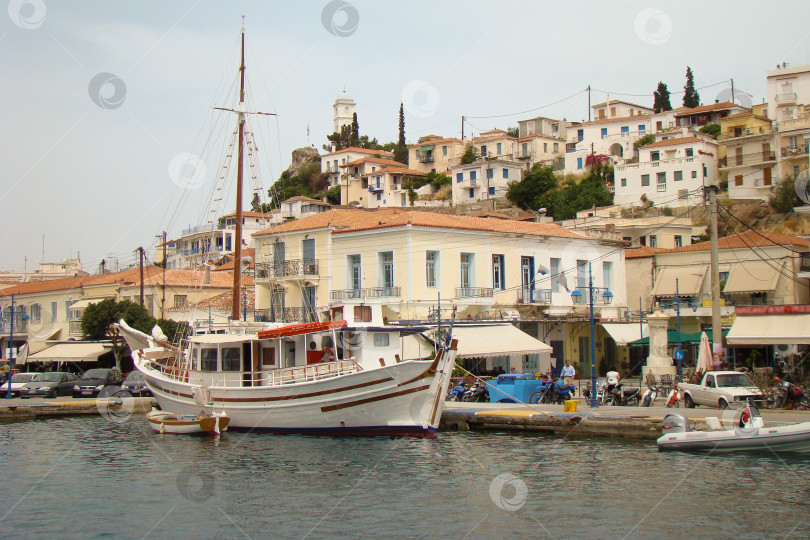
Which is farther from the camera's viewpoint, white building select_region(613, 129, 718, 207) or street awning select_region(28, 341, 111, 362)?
white building select_region(613, 129, 718, 207)

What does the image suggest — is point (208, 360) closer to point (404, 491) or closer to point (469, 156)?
point (404, 491)

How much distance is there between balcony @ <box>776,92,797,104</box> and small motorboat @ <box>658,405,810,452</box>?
2349 inches

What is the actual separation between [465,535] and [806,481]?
7.39 metres

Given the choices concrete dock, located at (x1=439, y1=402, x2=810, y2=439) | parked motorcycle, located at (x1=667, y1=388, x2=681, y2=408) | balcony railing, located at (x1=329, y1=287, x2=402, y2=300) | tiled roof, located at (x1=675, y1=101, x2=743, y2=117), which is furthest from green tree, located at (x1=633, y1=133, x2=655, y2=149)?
concrete dock, located at (x1=439, y1=402, x2=810, y2=439)

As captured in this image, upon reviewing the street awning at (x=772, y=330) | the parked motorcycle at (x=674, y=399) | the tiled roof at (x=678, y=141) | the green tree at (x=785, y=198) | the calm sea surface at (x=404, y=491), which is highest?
the tiled roof at (x=678, y=141)

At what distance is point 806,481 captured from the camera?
16.1 metres

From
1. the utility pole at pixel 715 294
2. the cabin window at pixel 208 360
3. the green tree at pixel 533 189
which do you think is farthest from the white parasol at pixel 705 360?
the green tree at pixel 533 189

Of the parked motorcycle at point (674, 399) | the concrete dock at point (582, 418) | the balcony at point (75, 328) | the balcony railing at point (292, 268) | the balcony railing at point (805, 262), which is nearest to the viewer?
→ the concrete dock at point (582, 418)

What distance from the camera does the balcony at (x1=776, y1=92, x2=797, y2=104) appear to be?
2785 inches

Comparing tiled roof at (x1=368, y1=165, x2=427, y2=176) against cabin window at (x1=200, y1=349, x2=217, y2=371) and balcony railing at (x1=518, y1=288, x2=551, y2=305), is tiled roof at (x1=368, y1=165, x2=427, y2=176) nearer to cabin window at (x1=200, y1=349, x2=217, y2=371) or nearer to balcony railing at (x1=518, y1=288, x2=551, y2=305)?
balcony railing at (x1=518, y1=288, x2=551, y2=305)

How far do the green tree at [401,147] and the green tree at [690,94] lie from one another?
3558cm

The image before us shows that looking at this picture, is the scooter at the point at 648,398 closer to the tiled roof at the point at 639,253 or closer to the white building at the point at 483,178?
the tiled roof at the point at 639,253

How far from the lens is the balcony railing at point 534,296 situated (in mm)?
40188

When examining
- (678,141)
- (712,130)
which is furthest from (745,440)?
(712,130)
